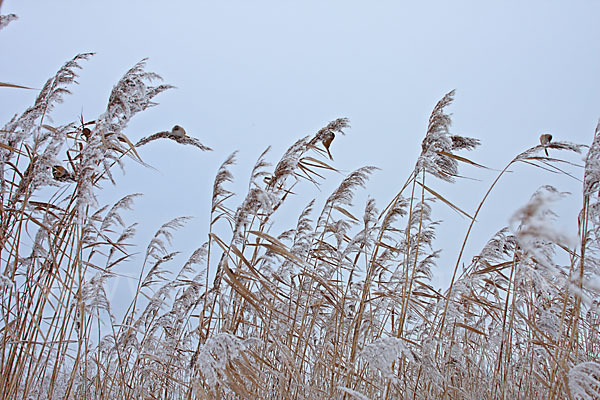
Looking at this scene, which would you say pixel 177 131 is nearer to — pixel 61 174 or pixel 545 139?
pixel 61 174

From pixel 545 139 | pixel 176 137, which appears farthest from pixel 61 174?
pixel 545 139

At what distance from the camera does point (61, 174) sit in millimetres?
2162

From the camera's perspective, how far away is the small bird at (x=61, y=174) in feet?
7.07

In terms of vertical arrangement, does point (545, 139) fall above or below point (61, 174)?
above

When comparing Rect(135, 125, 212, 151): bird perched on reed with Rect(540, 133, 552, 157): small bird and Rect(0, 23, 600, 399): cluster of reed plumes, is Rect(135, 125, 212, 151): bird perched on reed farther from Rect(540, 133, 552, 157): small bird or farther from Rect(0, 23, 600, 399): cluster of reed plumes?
Rect(540, 133, 552, 157): small bird

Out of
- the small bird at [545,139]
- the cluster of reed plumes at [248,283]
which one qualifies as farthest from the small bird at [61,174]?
the small bird at [545,139]

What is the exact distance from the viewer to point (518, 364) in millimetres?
3277

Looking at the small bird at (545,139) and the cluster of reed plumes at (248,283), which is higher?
the small bird at (545,139)

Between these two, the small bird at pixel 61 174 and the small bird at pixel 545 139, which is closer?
the small bird at pixel 545 139

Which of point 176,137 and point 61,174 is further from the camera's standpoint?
point 61,174

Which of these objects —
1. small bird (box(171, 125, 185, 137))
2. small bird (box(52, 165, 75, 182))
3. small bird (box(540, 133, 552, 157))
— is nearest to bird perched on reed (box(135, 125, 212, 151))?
small bird (box(171, 125, 185, 137))

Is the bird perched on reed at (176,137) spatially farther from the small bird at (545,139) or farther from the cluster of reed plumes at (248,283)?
the small bird at (545,139)

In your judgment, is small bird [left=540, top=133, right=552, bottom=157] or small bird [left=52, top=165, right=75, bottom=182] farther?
small bird [left=52, top=165, right=75, bottom=182]

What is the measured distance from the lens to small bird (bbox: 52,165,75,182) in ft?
7.07
